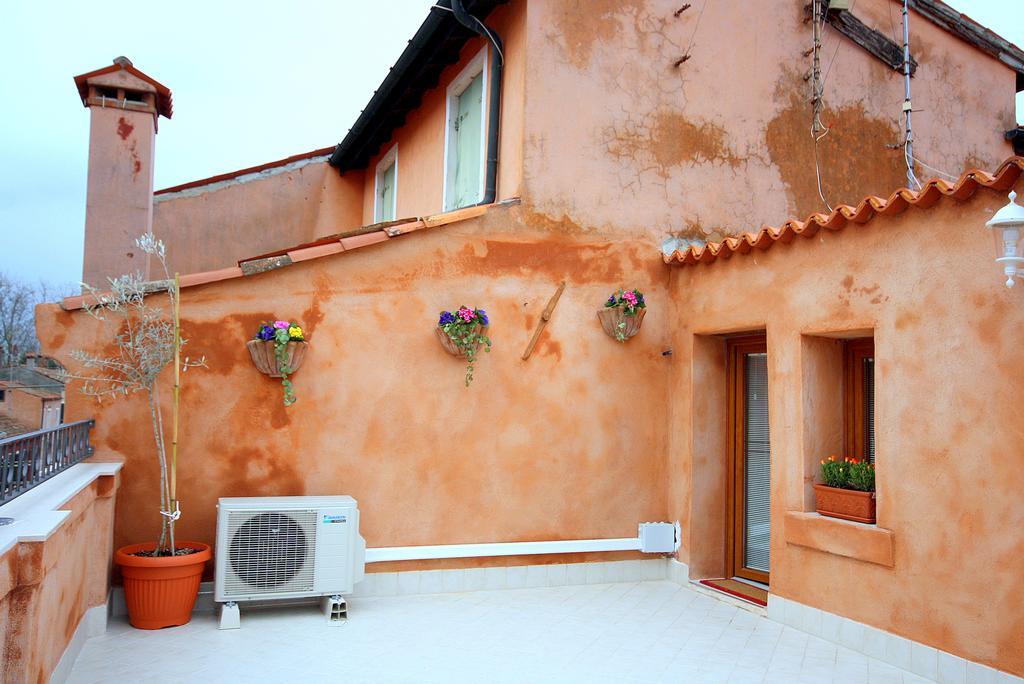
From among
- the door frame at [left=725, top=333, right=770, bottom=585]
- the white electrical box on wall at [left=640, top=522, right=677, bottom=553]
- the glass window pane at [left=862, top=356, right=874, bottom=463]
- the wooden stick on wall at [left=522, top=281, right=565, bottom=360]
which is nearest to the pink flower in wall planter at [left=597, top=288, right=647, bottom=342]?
the wooden stick on wall at [left=522, top=281, right=565, bottom=360]

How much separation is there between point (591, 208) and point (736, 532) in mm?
3252

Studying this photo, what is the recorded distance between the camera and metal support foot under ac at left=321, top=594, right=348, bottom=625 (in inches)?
238

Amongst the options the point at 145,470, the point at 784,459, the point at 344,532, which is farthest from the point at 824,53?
the point at 145,470

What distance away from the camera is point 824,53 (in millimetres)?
8648

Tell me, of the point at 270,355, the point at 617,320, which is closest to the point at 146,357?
the point at 270,355

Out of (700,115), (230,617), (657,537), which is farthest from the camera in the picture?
(700,115)

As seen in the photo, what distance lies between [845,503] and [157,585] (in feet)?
16.0

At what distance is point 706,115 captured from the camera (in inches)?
315

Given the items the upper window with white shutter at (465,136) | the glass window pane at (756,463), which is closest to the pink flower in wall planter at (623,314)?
the glass window pane at (756,463)

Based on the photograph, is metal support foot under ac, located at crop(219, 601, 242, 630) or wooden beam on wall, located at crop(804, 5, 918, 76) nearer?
metal support foot under ac, located at crop(219, 601, 242, 630)

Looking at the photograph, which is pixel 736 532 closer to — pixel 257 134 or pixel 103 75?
pixel 103 75

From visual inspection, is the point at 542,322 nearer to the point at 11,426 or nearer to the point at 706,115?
the point at 706,115

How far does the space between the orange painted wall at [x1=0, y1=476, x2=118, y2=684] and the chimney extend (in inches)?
95.2

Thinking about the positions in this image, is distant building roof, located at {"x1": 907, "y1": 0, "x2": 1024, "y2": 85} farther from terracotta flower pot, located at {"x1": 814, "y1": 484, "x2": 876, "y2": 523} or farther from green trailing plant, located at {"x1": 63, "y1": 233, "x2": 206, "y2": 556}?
green trailing plant, located at {"x1": 63, "y1": 233, "x2": 206, "y2": 556}
